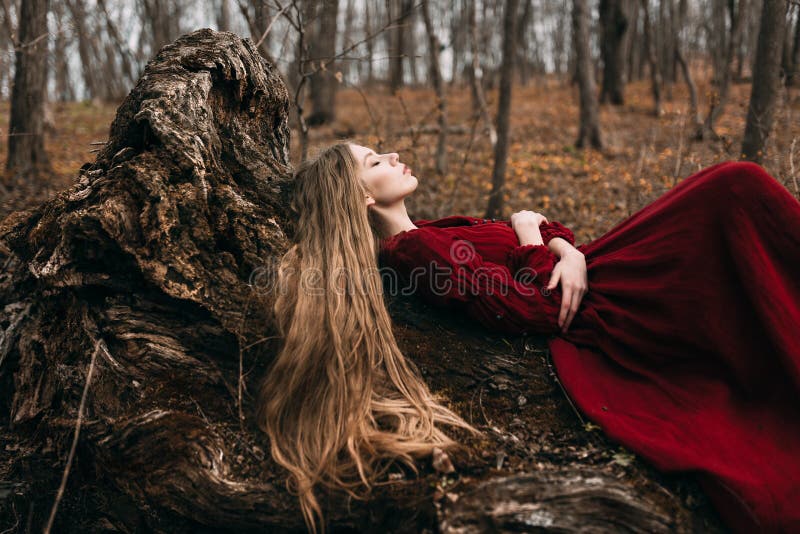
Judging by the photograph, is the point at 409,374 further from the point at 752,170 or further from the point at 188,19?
the point at 188,19

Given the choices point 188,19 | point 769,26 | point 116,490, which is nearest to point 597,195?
point 769,26

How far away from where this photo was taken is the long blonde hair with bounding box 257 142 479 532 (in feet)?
6.78

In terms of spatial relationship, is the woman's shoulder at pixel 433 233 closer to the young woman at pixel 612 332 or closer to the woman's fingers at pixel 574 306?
the young woman at pixel 612 332

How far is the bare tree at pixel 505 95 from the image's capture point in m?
6.62

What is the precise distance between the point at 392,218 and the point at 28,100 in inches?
280

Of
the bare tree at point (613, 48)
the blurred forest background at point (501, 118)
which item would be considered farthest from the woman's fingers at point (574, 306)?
the bare tree at point (613, 48)

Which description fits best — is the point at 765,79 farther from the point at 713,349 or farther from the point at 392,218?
the point at 392,218

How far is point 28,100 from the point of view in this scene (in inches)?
293

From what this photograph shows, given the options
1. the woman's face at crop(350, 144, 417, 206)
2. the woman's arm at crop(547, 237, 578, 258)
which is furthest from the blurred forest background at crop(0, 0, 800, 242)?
the woman's arm at crop(547, 237, 578, 258)

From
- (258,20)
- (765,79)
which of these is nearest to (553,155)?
(765,79)

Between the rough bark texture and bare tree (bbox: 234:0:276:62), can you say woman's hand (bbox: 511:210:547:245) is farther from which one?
bare tree (bbox: 234:0:276:62)

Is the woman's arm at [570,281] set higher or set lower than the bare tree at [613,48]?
lower

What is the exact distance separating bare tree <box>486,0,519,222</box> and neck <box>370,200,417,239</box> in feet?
14.0

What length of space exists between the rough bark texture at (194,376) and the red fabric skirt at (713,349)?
0.13m
